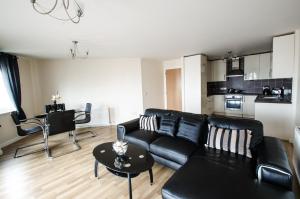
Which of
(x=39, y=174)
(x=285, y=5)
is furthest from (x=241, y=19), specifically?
(x=39, y=174)

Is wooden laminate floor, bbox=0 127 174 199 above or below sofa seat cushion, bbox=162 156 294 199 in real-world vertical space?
below

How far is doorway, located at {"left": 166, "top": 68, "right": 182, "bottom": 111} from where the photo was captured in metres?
6.44

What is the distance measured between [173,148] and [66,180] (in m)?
1.71

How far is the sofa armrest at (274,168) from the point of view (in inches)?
57.8

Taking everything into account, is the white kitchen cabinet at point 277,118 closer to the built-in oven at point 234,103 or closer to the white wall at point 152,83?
the built-in oven at point 234,103

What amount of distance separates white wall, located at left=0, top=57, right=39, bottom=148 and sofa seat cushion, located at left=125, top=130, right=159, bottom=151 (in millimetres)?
3357

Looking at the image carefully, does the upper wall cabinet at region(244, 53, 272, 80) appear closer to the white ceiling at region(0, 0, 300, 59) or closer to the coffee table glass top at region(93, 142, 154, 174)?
the white ceiling at region(0, 0, 300, 59)

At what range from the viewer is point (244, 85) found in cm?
598

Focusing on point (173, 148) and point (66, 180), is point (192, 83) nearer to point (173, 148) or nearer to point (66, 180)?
point (173, 148)

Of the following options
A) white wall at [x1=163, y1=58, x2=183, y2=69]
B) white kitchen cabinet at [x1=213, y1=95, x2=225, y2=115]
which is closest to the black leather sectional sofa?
white wall at [x1=163, y1=58, x2=183, y2=69]

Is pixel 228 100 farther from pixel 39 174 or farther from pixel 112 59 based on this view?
pixel 39 174

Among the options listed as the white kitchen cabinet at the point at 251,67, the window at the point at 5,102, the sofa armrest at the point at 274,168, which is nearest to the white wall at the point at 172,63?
the white kitchen cabinet at the point at 251,67

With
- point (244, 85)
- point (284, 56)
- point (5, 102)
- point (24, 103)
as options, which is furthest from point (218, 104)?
point (5, 102)

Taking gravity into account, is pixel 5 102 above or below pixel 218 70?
below
